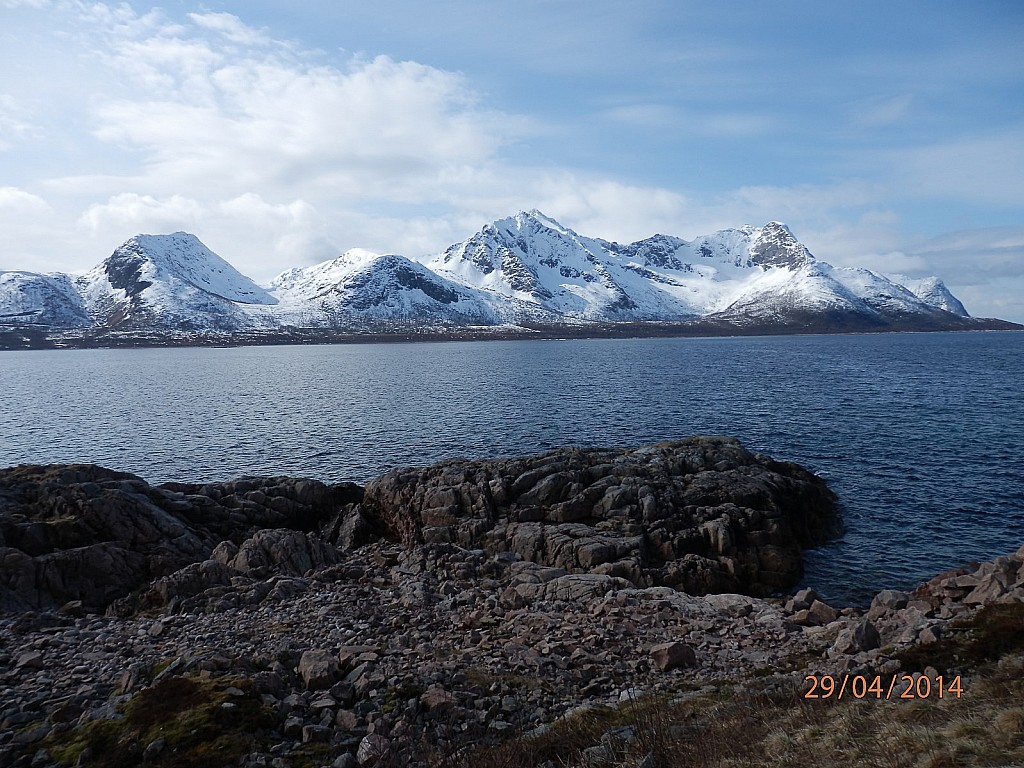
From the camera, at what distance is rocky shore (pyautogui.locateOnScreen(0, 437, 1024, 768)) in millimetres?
14883

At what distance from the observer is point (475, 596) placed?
25.4 metres

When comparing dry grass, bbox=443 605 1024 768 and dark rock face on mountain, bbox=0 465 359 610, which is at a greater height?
dry grass, bbox=443 605 1024 768

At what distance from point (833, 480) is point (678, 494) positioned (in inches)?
650

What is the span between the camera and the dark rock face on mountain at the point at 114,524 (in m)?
26.3

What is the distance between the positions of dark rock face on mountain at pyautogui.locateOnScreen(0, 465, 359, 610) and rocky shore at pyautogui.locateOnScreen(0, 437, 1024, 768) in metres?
0.12

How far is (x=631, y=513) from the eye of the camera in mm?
34562

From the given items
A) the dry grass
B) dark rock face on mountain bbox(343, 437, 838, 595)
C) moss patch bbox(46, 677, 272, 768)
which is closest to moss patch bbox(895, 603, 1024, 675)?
the dry grass

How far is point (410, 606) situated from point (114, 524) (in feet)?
55.9

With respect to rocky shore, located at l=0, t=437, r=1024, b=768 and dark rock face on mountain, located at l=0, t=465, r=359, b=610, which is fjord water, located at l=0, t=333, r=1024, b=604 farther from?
dark rock face on mountain, located at l=0, t=465, r=359, b=610

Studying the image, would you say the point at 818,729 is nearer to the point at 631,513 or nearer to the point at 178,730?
the point at 178,730

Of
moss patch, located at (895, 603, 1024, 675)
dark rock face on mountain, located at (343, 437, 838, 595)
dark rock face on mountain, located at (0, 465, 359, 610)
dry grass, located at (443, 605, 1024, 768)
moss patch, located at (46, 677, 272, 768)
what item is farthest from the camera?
dark rock face on mountain, located at (343, 437, 838, 595)

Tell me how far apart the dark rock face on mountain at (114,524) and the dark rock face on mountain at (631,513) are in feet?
18.7

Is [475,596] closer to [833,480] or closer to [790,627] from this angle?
[790,627]
